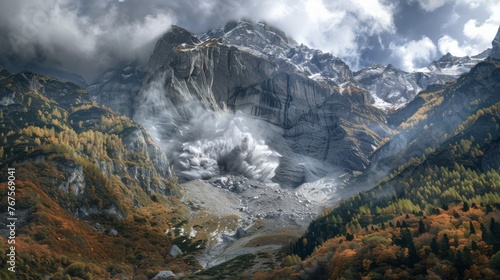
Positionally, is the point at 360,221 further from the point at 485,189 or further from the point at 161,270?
the point at 161,270

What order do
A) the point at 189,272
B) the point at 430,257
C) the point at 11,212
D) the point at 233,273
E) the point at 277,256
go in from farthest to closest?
the point at 277,256 → the point at 189,272 → the point at 233,273 → the point at 11,212 → the point at 430,257

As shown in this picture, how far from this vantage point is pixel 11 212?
427ft

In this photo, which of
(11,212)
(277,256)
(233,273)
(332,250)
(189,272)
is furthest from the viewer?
(277,256)

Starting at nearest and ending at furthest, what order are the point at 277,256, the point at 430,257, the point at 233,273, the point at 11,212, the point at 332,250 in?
the point at 430,257
the point at 11,212
the point at 332,250
the point at 233,273
the point at 277,256

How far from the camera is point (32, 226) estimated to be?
13525 centimetres

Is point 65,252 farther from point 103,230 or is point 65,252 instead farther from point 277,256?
point 277,256

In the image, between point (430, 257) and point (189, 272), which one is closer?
point (430, 257)

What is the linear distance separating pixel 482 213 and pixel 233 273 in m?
94.5

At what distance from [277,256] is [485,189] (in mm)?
104709

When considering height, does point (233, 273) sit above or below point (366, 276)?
above

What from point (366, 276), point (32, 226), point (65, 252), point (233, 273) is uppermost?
point (32, 226)

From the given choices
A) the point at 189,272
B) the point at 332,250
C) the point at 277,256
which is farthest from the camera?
the point at 277,256

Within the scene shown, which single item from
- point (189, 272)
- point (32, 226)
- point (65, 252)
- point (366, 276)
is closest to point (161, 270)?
point (189, 272)

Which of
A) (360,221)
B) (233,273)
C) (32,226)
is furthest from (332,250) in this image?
(32,226)
